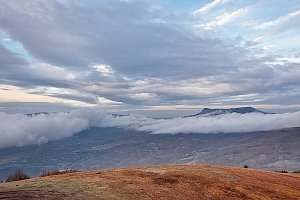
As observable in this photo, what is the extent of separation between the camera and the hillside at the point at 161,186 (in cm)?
3556

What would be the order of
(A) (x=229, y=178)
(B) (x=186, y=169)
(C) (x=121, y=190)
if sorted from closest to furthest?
1. (C) (x=121, y=190)
2. (A) (x=229, y=178)
3. (B) (x=186, y=169)

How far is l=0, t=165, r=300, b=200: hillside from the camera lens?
117ft

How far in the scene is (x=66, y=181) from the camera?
4097 centimetres

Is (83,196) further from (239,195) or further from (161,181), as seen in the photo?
(239,195)

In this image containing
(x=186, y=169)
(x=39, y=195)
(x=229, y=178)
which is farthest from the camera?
(x=186, y=169)

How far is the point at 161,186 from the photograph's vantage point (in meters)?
41.2

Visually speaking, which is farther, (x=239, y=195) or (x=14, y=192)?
(x=239, y=195)

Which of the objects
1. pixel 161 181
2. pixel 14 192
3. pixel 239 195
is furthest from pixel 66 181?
pixel 239 195

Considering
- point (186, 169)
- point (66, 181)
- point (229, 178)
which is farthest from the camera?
point (186, 169)

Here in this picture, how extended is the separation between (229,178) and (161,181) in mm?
9390

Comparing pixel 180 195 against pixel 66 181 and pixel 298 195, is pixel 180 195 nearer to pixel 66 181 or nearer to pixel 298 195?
pixel 66 181

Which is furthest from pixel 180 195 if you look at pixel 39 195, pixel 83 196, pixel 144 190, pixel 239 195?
pixel 39 195

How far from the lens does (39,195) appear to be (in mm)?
33500

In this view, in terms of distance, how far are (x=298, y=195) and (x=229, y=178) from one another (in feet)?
26.1
